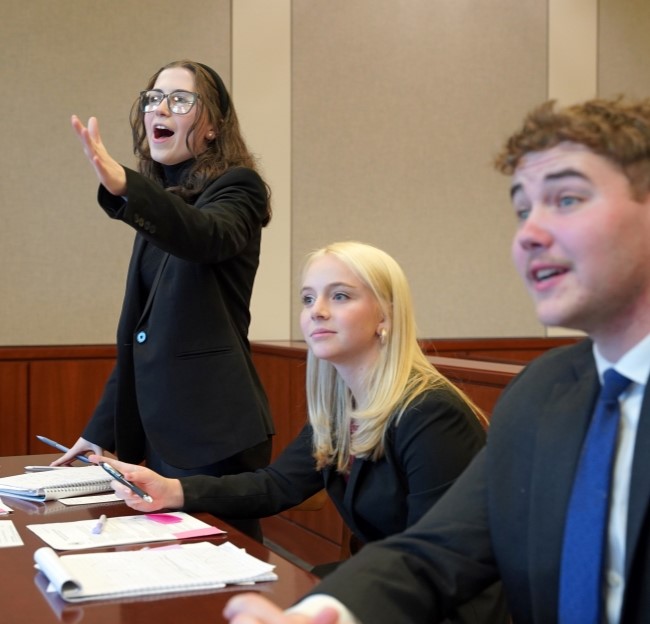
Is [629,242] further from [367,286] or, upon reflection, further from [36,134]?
[36,134]

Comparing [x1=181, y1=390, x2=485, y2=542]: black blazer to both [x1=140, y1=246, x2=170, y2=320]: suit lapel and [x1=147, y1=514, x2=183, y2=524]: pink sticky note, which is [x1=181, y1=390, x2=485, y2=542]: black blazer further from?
[x1=140, y1=246, x2=170, y2=320]: suit lapel

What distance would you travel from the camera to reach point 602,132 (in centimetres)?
115

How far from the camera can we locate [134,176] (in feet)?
6.76

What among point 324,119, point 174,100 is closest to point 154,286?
point 174,100

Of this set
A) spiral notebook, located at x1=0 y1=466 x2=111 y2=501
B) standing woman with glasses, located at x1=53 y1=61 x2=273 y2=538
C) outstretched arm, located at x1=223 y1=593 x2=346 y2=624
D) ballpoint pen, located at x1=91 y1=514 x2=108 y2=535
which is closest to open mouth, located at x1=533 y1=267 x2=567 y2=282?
outstretched arm, located at x1=223 y1=593 x2=346 y2=624

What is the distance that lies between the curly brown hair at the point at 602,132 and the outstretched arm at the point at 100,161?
1029 millimetres

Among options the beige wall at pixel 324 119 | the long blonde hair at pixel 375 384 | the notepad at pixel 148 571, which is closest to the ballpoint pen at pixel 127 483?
the notepad at pixel 148 571

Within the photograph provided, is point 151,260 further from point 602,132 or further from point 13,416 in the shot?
point 13,416

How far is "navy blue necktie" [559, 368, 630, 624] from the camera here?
43.8 inches

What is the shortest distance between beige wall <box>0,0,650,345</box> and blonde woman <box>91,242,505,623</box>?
364 centimetres

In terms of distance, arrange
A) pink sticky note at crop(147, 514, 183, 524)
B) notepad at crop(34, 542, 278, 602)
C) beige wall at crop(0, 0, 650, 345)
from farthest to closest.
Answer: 1. beige wall at crop(0, 0, 650, 345)
2. pink sticky note at crop(147, 514, 183, 524)
3. notepad at crop(34, 542, 278, 602)

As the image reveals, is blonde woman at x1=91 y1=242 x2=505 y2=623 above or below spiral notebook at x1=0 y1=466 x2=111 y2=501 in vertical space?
above

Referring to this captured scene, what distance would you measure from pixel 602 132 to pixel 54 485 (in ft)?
4.99

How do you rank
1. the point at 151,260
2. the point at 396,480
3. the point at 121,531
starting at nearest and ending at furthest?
the point at 121,531
the point at 396,480
the point at 151,260
